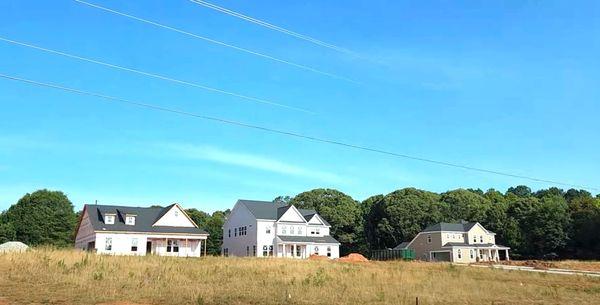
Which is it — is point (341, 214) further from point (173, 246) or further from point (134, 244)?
point (134, 244)

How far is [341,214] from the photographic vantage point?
10444cm

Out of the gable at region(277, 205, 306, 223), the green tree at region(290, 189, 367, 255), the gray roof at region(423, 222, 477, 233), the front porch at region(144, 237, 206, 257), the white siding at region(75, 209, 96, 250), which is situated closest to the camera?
the white siding at region(75, 209, 96, 250)

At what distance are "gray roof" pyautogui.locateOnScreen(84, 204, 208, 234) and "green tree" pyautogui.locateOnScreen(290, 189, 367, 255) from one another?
1617 inches

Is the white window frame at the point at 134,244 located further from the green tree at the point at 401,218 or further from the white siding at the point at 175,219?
the green tree at the point at 401,218

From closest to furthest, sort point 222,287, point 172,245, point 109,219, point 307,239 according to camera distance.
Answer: point 222,287
point 109,219
point 172,245
point 307,239

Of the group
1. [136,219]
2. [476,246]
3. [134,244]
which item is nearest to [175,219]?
[136,219]

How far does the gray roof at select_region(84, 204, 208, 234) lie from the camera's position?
6316cm

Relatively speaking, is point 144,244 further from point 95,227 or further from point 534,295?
point 534,295

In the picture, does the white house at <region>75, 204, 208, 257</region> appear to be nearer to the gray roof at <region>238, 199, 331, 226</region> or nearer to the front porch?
the front porch

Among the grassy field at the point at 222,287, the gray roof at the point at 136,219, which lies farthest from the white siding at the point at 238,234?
the grassy field at the point at 222,287

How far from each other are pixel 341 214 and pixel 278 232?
3288 centimetres

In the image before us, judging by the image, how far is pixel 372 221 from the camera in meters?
107

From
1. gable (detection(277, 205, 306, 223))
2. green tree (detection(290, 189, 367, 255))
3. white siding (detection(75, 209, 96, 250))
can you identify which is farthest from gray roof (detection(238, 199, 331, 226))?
green tree (detection(290, 189, 367, 255))

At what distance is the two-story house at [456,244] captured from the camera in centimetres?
9206
